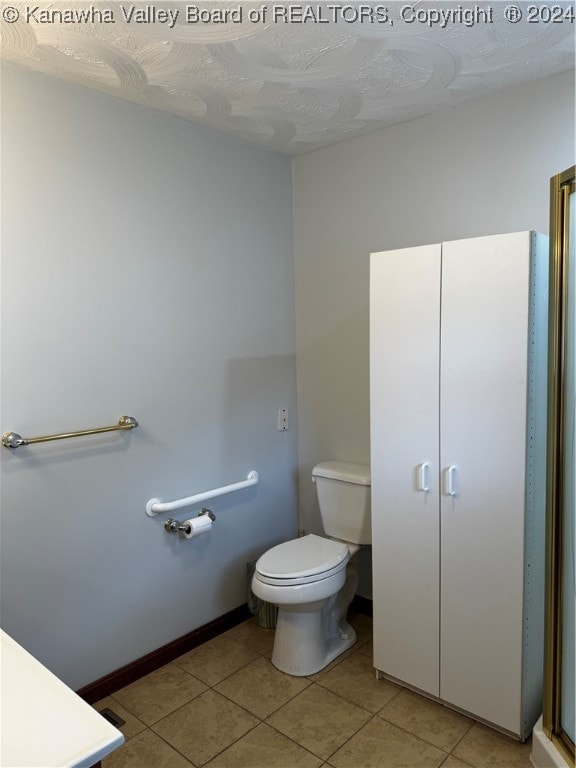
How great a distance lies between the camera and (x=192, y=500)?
249 centimetres

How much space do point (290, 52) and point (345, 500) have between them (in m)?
1.87

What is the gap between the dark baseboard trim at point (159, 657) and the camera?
2.24m

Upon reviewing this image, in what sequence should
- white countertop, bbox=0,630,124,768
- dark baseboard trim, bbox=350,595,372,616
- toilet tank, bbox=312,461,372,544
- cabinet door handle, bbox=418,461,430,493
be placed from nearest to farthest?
white countertop, bbox=0,630,124,768 < cabinet door handle, bbox=418,461,430,493 < toilet tank, bbox=312,461,372,544 < dark baseboard trim, bbox=350,595,372,616

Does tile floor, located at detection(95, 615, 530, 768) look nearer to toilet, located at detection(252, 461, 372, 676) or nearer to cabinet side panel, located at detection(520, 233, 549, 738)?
toilet, located at detection(252, 461, 372, 676)

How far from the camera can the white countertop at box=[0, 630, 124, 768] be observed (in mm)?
955

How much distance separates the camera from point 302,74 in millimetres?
2006

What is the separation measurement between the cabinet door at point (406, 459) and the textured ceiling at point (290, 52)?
66cm

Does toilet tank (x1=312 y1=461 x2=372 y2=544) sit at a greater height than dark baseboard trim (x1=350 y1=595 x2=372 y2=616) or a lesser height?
greater

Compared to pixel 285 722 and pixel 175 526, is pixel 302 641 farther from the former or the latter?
→ pixel 175 526

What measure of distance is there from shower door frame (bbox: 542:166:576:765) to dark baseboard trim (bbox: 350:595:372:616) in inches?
44.4

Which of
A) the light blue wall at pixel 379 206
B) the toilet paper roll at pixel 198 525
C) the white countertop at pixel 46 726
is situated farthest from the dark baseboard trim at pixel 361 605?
the white countertop at pixel 46 726

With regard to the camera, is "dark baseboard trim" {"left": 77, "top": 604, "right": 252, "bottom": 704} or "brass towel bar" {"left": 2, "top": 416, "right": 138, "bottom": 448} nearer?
"brass towel bar" {"left": 2, "top": 416, "right": 138, "bottom": 448}
